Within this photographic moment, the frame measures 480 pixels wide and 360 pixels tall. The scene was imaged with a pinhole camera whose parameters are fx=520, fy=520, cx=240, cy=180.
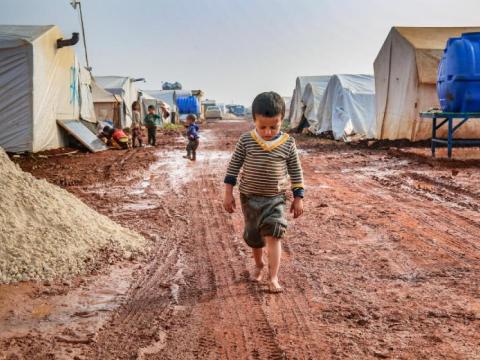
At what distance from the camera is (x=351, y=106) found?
66.7ft

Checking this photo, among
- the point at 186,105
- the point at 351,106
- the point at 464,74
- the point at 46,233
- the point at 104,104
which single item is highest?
the point at 464,74

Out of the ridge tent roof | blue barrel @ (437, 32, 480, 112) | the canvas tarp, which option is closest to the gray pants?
blue barrel @ (437, 32, 480, 112)

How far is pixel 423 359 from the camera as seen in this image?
8.39 feet

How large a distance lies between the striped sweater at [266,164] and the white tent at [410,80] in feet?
41.6

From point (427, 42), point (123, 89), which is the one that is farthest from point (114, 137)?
point (123, 89)

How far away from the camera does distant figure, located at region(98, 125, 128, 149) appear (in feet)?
53.5

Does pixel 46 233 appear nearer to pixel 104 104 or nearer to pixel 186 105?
pixel 104 104

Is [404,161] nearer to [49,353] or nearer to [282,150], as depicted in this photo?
[282,150]

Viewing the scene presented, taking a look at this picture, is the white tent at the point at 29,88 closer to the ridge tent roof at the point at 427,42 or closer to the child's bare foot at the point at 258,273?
the ridge tent roof at the point at 427,42

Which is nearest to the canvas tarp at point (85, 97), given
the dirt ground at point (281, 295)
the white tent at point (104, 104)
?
the white tent at point (104, 104)

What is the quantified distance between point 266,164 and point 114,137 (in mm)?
13528

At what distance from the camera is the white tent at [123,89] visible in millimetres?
27000

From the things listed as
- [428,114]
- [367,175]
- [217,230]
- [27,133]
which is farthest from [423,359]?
[27,133]

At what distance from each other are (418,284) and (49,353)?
2445 mm
